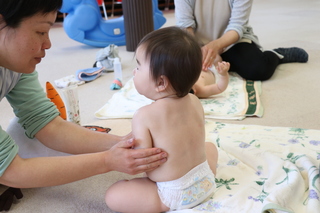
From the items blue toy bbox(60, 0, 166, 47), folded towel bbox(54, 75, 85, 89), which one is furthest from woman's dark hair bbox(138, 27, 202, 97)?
blue toy bbox(60, 0, 166, 47)

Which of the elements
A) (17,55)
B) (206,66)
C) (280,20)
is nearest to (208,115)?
(206,66)

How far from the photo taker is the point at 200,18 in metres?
2.17

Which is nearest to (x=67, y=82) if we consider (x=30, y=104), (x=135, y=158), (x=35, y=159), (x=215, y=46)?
(x=215, y=46)

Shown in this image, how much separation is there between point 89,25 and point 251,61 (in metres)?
1.69

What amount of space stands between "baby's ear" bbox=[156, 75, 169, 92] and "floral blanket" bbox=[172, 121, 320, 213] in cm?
34

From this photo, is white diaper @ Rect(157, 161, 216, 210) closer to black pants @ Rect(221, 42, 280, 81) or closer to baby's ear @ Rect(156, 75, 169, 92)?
baby's ear @ Rect(156, 75, 169, 92)

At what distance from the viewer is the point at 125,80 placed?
2.33 meters

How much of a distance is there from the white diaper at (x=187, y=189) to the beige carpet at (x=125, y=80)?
0.22m

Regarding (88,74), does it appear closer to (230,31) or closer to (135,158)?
(230,31)

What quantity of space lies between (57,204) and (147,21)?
2.23 metres

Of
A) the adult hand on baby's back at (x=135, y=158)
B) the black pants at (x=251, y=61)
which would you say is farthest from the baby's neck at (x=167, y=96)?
the black pants at (x=251, y=61)

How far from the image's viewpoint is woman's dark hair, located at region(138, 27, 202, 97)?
87cm

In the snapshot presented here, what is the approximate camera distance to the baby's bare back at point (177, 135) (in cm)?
92

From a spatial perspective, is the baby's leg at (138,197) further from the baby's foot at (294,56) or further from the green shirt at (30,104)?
the baby's foot at (294,56)
